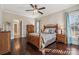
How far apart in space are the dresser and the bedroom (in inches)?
2.9

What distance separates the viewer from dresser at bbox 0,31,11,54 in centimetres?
237

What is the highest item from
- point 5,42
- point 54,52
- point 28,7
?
point 28,7

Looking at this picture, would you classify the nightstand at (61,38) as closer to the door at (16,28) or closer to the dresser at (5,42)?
the door at (16,28)

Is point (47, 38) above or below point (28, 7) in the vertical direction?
below

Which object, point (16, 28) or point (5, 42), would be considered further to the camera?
point (16, 28)

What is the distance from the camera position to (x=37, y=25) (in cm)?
245

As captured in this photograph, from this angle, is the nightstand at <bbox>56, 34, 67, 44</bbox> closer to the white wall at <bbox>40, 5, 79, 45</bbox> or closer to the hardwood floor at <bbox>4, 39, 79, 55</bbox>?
the hardwood floor at <bbox>4, 39, 79, 55</bbox>

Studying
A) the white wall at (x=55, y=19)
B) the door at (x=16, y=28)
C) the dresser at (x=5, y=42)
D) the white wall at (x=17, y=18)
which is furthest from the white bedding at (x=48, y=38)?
the dresser at (x=5, y=42)

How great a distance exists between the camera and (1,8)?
234 centimetres

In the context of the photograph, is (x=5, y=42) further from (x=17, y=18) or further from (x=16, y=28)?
(x=17, y=18)

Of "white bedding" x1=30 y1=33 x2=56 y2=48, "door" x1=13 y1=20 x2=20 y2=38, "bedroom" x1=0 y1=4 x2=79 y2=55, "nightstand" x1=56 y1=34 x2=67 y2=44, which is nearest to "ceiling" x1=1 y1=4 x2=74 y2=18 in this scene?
"bedroom" x1=0 y1=4 x2=79 y2=55

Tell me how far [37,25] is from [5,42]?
82 cm

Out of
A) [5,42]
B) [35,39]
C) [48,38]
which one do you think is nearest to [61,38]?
[48,38]

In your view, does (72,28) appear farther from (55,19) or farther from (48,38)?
(48,38)
